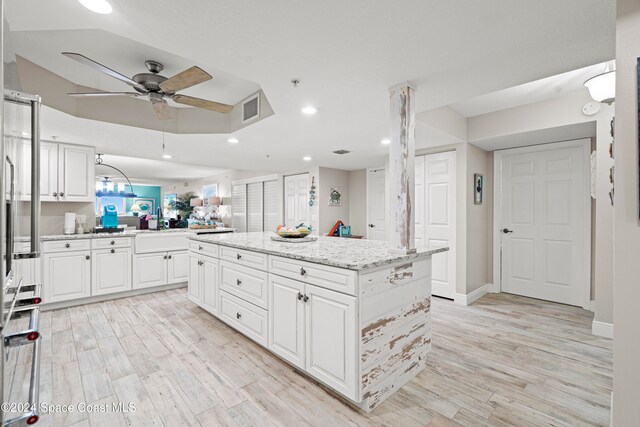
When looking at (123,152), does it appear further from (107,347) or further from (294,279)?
(294,279)

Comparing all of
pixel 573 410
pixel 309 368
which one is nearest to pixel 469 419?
pixel 573 410

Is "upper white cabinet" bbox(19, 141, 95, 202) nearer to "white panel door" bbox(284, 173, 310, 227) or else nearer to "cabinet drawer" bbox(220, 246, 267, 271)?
"cabinet drawer" bbox(220, 246, 267, 271)

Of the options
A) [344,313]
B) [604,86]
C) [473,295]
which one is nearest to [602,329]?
[473,295]

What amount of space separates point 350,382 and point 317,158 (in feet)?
12.6

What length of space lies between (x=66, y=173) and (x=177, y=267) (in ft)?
6.34

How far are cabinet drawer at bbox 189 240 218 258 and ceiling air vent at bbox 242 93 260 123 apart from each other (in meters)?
1.43

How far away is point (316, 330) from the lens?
1.90 m

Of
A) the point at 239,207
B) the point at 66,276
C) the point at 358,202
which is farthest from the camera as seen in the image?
the point at 239,207

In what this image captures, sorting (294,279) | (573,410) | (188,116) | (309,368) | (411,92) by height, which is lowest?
(573,410)

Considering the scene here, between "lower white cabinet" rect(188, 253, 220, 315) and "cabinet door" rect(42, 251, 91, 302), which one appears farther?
"cabinet door" rect(42, 251, 91, 302)

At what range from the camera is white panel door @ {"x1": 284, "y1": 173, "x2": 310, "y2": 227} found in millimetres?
6125

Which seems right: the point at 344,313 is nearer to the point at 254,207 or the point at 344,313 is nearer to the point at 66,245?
the point at 66,245

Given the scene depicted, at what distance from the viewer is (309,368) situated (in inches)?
77.2

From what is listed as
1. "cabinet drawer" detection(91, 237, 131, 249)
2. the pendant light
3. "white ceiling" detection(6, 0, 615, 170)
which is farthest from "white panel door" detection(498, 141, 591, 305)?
"cabinet drawer" detection(91, 237, 131, 249)
